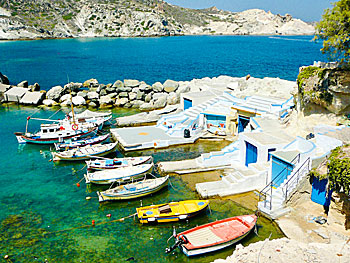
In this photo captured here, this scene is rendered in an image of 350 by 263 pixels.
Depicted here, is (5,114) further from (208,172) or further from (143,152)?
(208,172)

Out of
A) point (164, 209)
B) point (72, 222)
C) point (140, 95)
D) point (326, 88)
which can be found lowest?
point (72, 222)

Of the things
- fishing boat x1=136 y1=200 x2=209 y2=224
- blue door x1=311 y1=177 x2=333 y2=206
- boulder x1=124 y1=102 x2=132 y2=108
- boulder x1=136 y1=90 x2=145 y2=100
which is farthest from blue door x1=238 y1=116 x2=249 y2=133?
boulder x1=136 y1=90 x2=145 y2=100

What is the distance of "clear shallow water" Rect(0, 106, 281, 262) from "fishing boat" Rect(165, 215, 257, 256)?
0.56 meters

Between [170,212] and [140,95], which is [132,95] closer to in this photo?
[140,95]

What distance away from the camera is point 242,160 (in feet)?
98.7

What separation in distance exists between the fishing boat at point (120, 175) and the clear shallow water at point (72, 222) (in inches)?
37.5

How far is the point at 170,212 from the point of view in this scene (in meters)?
22.2

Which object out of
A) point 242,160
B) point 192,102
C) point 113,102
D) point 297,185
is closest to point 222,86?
point 192,102

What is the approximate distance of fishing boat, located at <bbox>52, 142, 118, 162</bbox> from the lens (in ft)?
109

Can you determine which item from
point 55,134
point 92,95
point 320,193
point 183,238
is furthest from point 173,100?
point 183,238

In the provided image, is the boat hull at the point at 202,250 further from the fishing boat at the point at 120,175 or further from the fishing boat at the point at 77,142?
the fishing boat at the point at 77,142

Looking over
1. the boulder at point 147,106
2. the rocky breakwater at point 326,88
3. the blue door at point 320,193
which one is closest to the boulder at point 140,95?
the boulder at point 147,106

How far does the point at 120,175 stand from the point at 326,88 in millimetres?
18519

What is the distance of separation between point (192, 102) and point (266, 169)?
19938 mm
